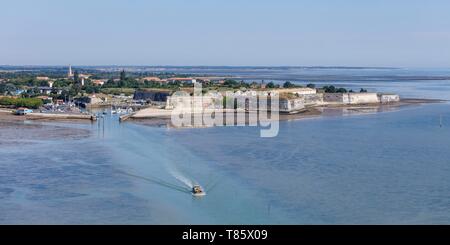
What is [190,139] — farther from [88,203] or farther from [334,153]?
[88,203]

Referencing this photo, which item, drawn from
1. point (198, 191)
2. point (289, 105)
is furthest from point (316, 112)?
point (198, 191)

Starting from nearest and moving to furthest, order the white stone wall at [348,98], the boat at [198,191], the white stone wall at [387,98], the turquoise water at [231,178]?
the turquoise water at [231,178] < the boat at [198,191] < the white stone wall at [348,98] < the white stone wall at [387,98]

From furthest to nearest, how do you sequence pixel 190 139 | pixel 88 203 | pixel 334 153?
pixel 190 139
pixel 334 153
pixel 88 203

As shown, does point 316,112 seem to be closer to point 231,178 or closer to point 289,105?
point 289,105

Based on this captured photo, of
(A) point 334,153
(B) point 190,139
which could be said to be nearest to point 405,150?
(A) point 334,153

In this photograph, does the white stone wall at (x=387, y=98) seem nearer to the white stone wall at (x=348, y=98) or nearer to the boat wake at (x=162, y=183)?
the white stone wall at (x=348, y=98)

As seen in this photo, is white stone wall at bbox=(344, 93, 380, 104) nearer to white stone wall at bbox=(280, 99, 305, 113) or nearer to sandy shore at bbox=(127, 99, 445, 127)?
sandy shore at bbox=(127, 99, 445, 127)

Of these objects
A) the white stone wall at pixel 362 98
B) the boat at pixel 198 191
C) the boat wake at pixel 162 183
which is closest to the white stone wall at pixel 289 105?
the white stone wall at pixel 362 98

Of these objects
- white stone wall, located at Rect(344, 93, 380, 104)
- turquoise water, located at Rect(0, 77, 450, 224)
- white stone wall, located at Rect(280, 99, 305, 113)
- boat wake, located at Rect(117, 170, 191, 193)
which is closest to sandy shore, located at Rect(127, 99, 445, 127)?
white stone wall, located at Rect(280, 99, 305, 113)
